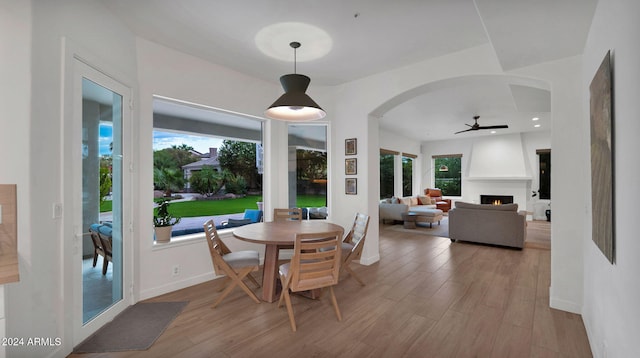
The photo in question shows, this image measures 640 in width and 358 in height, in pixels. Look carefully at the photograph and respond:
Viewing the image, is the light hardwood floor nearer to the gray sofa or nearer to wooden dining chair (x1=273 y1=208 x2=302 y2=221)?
wooden dining chair (x1=273 y1=208 x2=302 y2=221)

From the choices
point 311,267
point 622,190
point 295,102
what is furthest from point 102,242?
point 622,190

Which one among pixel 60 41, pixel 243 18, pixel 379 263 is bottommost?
pixel 379 263

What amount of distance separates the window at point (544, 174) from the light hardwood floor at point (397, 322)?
22.8 ft

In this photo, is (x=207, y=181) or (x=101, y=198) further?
(x=207, y=181)

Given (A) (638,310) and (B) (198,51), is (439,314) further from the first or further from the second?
(B) (198,51)

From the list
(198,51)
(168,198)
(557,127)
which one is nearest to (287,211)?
(168,198)

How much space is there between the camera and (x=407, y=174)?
11031 millimetres

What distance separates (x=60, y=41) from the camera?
206 centimetres

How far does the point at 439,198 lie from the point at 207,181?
8800 mm

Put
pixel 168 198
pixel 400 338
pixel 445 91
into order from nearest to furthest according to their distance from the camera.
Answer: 1. pixel 400 338
2. pixel 168 198
3. pixel 445 91

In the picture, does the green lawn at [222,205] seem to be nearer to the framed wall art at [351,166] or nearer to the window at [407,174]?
the framed wall art at [351,166]

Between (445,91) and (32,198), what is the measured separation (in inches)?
219

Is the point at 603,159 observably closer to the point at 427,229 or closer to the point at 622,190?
the point at 622,190

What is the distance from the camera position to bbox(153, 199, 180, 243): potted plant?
11.0 ft
